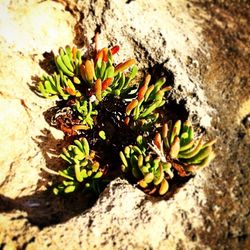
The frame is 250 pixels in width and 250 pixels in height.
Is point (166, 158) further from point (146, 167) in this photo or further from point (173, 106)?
point (173, 106)

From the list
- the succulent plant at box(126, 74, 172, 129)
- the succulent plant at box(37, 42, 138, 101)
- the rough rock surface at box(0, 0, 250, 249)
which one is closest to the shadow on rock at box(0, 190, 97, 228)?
the rough rock surface at box(0, 0, 250, 249)

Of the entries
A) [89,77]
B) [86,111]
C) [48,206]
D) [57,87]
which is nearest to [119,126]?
[86,111]

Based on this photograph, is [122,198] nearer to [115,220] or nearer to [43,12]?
[115,220]

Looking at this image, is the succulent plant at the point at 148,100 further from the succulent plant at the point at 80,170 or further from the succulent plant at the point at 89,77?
the succulent plant at the point at 80,170

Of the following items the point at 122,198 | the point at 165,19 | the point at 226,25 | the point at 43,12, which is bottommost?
the point at 122,198

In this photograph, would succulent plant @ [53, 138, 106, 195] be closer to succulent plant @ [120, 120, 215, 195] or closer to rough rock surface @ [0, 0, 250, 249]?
rough rock surface @ [0, 0, 250, 249]

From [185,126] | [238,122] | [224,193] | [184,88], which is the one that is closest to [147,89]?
[184,88]

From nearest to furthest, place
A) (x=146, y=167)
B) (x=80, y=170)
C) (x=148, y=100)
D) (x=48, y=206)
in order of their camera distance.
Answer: (x=146, y=167)
(x=48, y=206)
(x=80, y=170)
(x=148, y=100)

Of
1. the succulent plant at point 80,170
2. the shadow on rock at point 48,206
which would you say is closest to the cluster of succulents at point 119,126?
the succulent plant at point 80,170
